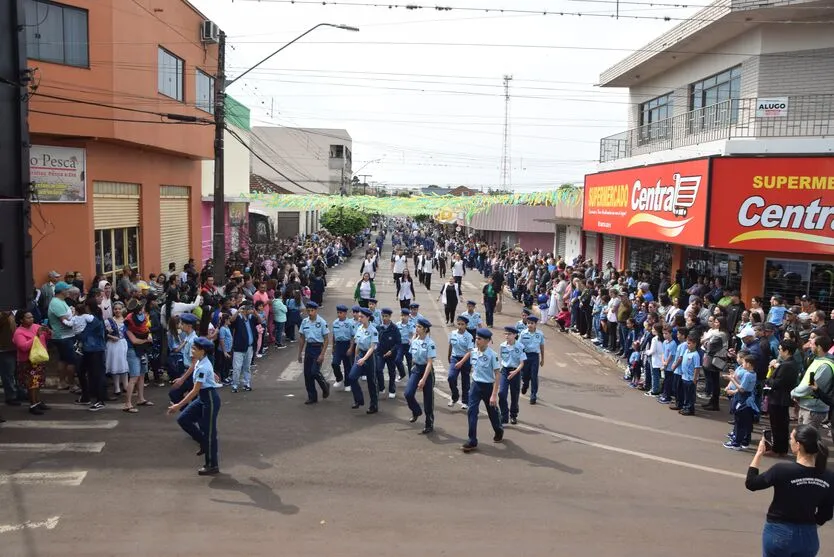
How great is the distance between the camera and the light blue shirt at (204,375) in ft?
27.4

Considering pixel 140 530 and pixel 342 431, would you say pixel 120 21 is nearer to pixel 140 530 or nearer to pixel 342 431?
pixel 342 431

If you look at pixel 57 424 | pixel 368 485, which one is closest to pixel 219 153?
pixel 57 424

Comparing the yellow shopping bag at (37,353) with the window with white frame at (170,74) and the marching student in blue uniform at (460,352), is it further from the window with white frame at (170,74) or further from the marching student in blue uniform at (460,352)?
the window with white frame at (170,74)

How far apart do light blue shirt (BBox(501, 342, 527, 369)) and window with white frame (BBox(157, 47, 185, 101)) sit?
13.6 meters

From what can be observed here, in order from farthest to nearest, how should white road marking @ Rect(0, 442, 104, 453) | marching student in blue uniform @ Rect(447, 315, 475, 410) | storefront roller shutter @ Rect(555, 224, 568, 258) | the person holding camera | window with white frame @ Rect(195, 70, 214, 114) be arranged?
storefront roller shutter @ Rect(555, 224, 568, 258), window with white frame @ Rect(195, 70, 214, 114), marching student in blue uniform @ Rect(447, 315, 475, 410), white road marking @ Rect(0, 442, 104, 453), the person holding camera

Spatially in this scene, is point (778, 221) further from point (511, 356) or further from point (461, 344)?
point (461, 344)

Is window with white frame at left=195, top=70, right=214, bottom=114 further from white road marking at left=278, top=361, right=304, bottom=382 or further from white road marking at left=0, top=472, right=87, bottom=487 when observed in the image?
white road marking at left=0, top=472, right=87, bottom=487

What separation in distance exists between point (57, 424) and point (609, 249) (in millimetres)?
21616

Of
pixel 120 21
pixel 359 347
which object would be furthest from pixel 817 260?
pixel 120 21

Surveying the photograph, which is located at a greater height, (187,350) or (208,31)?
(208,31)

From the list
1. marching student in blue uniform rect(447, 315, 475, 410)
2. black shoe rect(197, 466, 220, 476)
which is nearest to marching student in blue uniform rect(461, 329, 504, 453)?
marching student in blue uniform rect(447, 315, 475, 410)

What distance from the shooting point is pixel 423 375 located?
34.3 ft

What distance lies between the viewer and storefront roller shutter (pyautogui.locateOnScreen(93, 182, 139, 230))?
718 inches

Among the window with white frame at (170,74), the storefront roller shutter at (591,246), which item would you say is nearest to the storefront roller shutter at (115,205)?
the window with white frame at (170,74)
